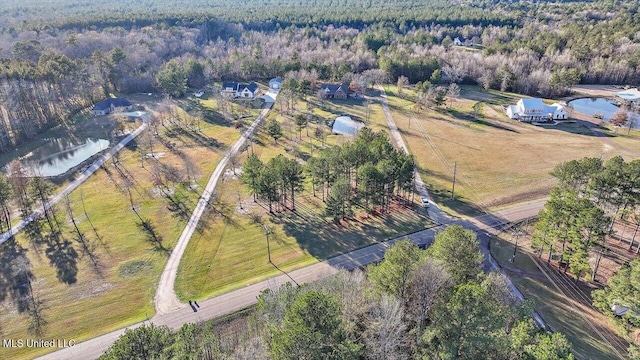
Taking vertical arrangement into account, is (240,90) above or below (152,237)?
above

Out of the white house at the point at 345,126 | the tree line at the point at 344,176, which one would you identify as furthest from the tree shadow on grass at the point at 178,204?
the white house at the point at 345,126

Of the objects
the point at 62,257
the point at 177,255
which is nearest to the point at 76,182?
the point at 62,257

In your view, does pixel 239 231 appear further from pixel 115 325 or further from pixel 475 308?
pixel 475 308

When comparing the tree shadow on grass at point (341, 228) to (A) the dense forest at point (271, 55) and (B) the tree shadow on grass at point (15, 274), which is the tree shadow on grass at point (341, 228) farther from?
(A) the dense forest at point (271, 55)

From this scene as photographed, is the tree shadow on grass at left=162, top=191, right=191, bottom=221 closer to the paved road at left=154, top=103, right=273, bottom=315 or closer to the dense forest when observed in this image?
the paved road at left=154, top=103, right=273, bottom=315

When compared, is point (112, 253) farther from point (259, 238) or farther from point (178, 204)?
point (259, 238)

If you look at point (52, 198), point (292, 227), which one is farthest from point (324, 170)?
point (52, 198)
